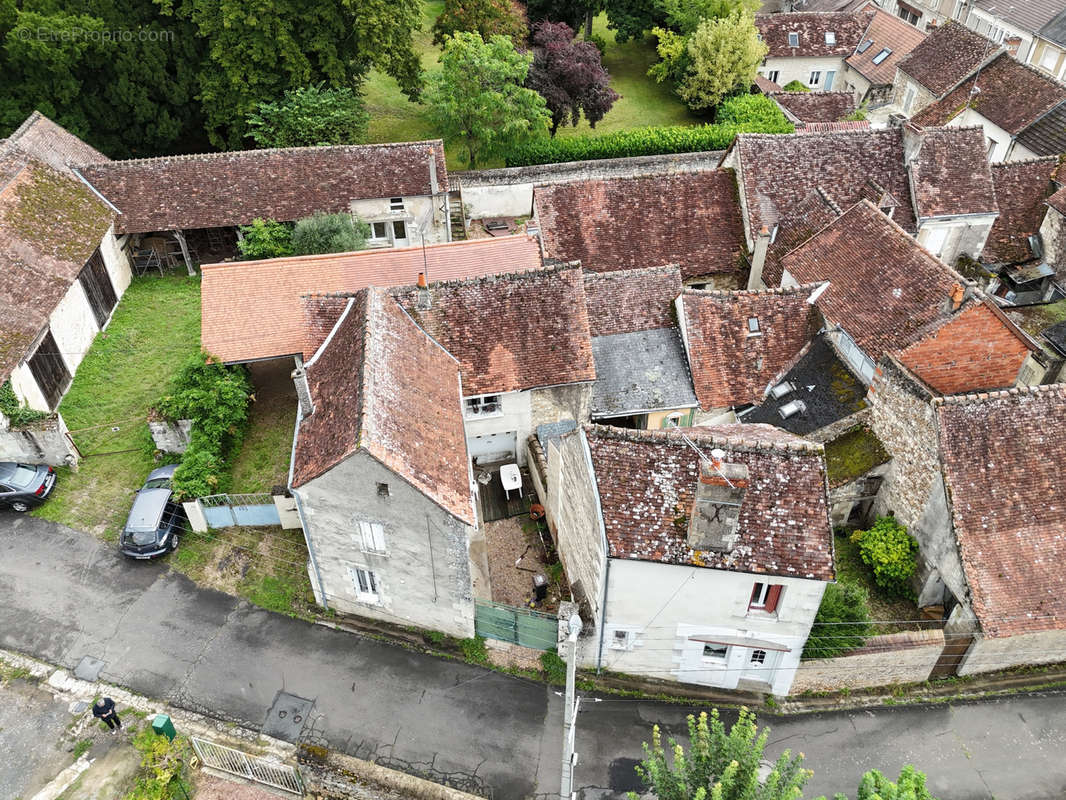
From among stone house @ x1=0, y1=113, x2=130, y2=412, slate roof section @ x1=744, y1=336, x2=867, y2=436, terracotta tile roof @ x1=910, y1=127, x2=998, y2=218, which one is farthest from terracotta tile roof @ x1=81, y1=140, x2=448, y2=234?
terracotta tile roof @ x1=910, y1=127, x2=998, y2=218

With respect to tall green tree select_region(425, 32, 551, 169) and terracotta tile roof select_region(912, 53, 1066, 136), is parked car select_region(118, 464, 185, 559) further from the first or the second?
terracotta tile roof select_region(912, 53, 1066, 136)

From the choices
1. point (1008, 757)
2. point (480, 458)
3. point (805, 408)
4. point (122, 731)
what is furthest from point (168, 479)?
point (1008, 757)

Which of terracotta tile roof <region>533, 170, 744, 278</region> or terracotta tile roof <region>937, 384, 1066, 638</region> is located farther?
terracotta tile roof <region>533, 170, 744, 278</region>

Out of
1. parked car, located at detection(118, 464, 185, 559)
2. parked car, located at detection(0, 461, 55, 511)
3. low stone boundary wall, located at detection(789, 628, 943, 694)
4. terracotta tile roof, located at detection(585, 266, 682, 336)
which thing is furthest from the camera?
terracotta tile roof, located at detection(585, 266, 682, 336)

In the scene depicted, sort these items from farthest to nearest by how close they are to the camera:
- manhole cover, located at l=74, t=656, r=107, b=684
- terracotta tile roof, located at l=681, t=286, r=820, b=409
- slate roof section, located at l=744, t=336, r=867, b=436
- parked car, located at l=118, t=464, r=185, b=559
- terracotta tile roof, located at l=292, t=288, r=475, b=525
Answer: terracotta tile roof, located at l=681, t=286, r=820, b=409 < slate roof section, located at l=744, t=336, r=867, b=436 < parked car, located at l=118, t=464, r=185, b=559 < manhole cover, located at l=74, t=656, r=107, b=684 < terracotta tile roof, located at l=292, t=288, r=475, b=525

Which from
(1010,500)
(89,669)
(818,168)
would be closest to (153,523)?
(89,669)

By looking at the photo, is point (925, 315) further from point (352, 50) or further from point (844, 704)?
point (352, 50)
